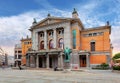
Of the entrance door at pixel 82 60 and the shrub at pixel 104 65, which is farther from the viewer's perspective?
the entrance door at pixel 82 60

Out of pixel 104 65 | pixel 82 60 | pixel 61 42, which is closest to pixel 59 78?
pixel 104 65

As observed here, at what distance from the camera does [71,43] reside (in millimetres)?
51375

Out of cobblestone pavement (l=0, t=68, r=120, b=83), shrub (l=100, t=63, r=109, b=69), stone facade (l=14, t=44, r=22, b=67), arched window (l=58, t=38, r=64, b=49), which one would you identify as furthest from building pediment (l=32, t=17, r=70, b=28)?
stone facade (l=14, t=44, r=22, b=67)

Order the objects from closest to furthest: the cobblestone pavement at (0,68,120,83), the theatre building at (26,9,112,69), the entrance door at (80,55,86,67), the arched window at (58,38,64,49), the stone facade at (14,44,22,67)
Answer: the cobblestone pavement at (0,68,120,83) < the theatre building at (26,9,112,69) < the entrance door at (80,55,86,67) < the arched window at (58,38,64,49) < the stone facade at (14,44,22,67)

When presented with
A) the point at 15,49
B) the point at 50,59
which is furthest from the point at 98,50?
the point at 15,49

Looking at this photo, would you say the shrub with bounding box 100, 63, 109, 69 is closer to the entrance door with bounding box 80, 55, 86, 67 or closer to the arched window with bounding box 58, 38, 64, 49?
the entrance door with bounding box 80, 55, 86, 67

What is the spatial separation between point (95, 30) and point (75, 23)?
6029 millimetres

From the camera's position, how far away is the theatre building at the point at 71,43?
161 feet

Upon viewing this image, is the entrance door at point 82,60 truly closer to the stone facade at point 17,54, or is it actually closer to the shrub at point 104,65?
the shrub at point 104,65

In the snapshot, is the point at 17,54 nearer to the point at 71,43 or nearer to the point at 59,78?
the point at 71,43

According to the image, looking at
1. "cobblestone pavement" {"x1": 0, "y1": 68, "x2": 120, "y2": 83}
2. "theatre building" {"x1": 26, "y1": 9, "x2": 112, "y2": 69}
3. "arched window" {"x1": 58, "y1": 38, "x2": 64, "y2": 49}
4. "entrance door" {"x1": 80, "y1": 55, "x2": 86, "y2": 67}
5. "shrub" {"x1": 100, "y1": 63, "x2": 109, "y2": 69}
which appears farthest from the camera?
"arched window" {"x1": 58, "y1": 38, "x2": 64, "y2": 49}

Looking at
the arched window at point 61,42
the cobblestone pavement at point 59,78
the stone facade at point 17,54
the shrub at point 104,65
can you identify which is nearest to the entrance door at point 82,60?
the shrub at point 104,65

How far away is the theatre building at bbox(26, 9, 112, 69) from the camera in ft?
161

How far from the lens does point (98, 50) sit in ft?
163
